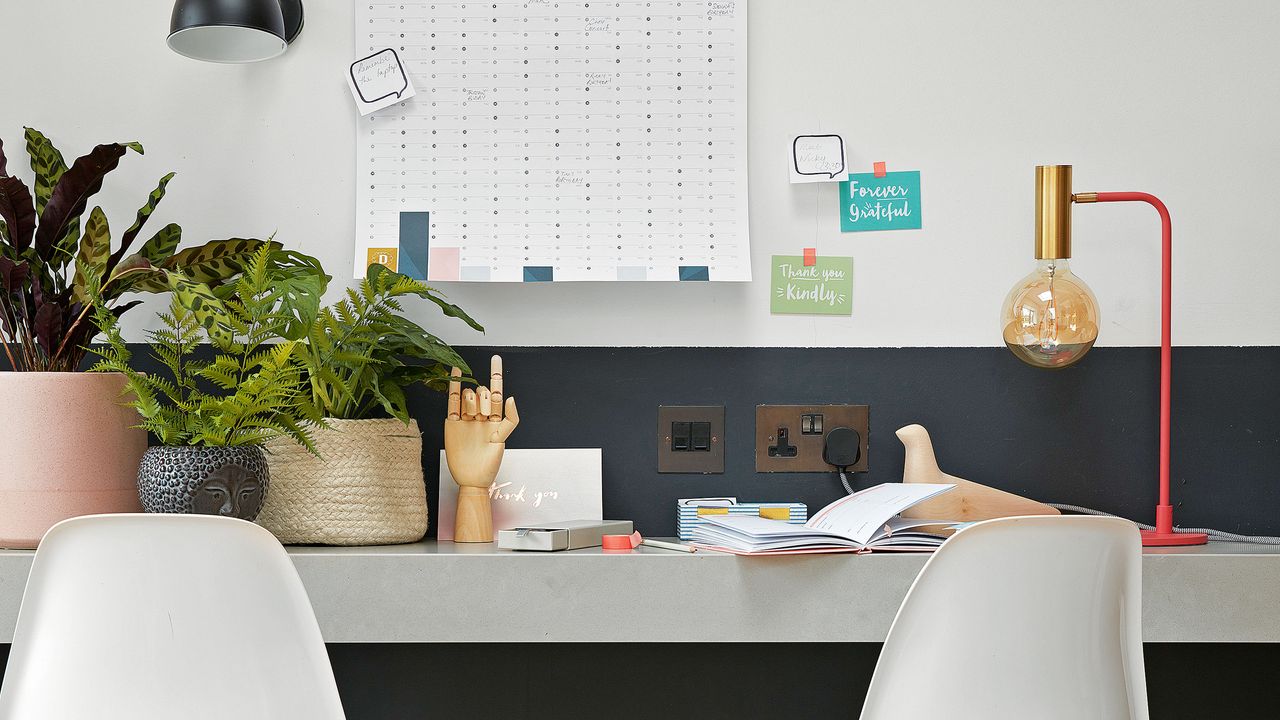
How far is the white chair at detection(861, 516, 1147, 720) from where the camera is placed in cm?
94

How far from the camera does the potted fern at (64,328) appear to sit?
135cm

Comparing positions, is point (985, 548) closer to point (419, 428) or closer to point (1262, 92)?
point (419, 428)

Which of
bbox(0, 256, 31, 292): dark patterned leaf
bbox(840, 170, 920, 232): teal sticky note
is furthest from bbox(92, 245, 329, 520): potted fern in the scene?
bbox(840, 170, 920, 232): teal sticky note

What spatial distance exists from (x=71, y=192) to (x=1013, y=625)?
140 cm

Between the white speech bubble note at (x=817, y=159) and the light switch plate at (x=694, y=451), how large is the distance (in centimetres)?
43

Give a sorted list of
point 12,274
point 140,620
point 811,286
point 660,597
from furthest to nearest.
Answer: point 811,286 → point 12,274 → point 660,597 → point 140,620

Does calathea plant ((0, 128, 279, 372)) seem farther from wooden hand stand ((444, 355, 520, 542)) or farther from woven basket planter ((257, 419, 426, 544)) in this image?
wooden hand stand ((444, 355, 520, 542))

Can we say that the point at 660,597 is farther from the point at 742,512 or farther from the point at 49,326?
the point at 49,326

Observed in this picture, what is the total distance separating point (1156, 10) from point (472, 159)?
1.24 metres

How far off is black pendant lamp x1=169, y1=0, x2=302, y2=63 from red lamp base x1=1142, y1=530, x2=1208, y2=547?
154 centimetres

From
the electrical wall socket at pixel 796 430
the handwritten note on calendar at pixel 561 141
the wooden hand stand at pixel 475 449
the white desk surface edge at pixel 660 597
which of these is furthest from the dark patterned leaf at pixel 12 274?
the electrical wall socket at pixel 796 430

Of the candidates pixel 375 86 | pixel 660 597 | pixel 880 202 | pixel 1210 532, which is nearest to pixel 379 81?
pixel 375 86

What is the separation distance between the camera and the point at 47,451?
1352mm

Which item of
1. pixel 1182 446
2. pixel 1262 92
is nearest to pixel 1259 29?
pixel 1262 92
